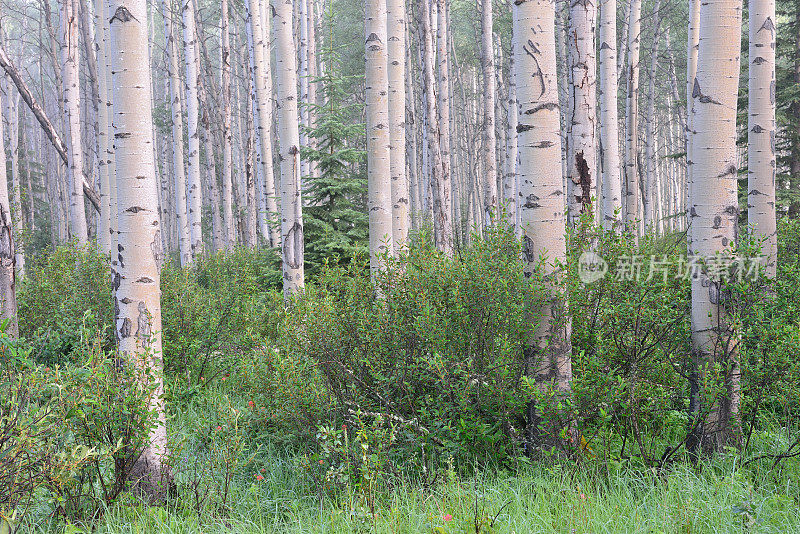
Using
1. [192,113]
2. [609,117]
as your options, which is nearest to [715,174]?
[609,117]

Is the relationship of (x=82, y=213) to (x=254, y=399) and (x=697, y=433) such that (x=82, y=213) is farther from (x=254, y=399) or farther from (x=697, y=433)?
(x=697, y=433)

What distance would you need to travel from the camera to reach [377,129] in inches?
243

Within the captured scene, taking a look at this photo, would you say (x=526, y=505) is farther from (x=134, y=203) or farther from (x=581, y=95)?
(x=581, y=95)

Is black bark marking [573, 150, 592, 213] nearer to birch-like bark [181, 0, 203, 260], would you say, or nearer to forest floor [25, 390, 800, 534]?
forest floor [25, 390, 800, 534]

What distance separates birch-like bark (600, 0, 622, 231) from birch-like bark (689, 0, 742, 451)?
16.4 ft

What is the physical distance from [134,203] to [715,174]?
3520 mm

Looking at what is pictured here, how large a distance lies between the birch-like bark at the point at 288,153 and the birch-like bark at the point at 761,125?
4712mm

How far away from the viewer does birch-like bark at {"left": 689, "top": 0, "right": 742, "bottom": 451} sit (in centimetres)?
371

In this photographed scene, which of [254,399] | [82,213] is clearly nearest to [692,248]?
[254,399]

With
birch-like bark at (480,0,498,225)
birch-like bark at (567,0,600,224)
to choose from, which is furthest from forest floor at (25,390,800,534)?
birch-like bark at (480,0,498,225)

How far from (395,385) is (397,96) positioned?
381 cm

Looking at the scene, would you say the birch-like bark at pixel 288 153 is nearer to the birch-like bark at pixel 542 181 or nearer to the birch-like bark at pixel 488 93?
the birch-like bark at pixel 542 181

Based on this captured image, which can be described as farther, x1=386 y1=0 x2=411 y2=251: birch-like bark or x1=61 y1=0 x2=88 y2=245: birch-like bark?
x1=61 y1=0 x2=88 y2=245: birch-like bark

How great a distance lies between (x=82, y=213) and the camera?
11266 mm
